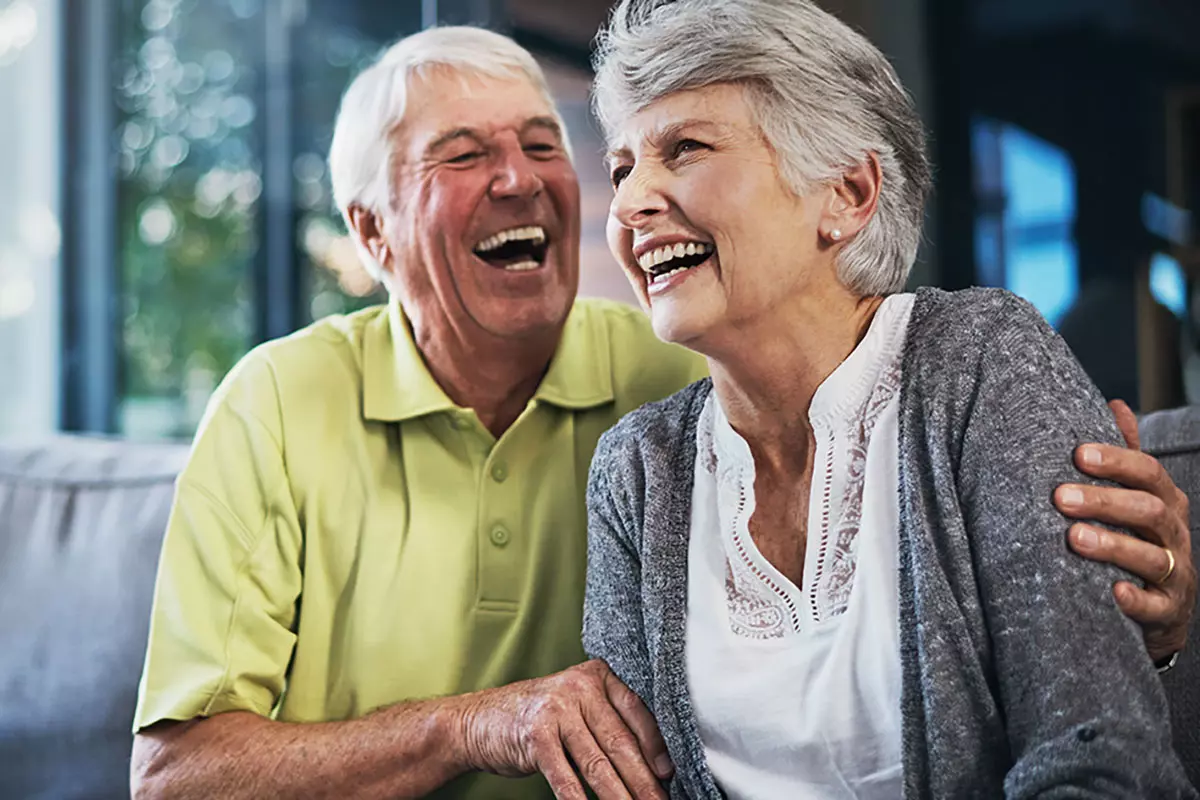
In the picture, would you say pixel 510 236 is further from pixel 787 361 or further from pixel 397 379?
pixel 787 361

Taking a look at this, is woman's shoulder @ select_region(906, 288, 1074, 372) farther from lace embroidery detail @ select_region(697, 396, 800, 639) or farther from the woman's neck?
lace embroidery detail @ select_region(697, 396, 800, 639)

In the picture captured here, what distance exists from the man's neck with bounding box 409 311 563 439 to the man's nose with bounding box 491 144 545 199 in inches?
7.5

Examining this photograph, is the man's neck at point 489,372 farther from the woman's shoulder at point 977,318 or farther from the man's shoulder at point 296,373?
the woman's shoulder at point 977,318

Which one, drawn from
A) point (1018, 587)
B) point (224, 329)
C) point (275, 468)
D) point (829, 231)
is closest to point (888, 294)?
point (829, 231)

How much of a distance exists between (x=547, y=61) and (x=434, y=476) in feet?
5.03

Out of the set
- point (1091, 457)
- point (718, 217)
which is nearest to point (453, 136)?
point (718, 217)

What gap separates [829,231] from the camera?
1.29 m

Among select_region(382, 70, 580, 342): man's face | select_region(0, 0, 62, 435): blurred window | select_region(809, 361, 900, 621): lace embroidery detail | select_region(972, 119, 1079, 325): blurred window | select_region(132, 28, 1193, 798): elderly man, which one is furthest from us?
select_region(0, 0, 62, 435): blurred window

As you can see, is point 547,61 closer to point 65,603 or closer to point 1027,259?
point 1027,259

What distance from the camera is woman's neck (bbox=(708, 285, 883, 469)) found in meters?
1.29

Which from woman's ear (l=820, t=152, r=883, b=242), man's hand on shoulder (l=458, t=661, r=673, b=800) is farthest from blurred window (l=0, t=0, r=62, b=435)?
woman's ear (l=820, t=152, r=883, b=242)

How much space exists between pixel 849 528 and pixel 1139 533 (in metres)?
0.26

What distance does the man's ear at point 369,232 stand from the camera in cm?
186

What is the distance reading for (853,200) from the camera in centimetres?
131
